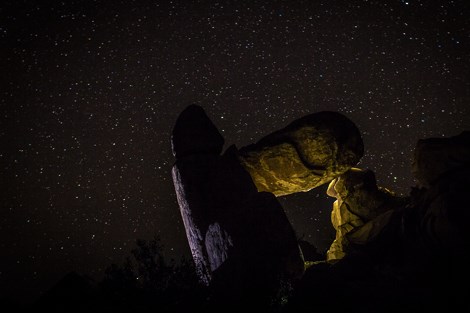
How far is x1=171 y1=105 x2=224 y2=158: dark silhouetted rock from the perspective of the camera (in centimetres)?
1280

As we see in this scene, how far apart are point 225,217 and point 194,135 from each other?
4352 mm

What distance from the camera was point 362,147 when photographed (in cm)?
1348

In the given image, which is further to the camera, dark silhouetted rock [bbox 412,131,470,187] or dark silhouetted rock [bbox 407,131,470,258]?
dark silhouetted rock [bbox 412,131,470,187]

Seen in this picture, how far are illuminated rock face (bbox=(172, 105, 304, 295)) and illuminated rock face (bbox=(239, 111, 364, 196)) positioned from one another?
4.15ft

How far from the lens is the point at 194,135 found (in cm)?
1298

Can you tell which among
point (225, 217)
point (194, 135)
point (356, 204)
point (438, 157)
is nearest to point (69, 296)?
point (225, 217)

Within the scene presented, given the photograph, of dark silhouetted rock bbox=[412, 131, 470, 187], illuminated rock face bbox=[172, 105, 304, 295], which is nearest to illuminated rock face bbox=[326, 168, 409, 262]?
dark silhouetted rock bbox=[412, 131, 470, 187]

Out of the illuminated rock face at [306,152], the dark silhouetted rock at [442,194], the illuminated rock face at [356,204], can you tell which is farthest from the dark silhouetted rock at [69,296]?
the illuminated rock face at [356,204]

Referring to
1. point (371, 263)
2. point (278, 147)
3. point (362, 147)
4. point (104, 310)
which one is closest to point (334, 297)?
point (371, 263)

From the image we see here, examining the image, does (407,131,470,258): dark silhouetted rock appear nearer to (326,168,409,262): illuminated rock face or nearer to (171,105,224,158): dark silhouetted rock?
(326,168,409,262): illuminated rock face

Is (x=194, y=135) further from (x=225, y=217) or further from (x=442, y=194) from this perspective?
(x=442, y=194)

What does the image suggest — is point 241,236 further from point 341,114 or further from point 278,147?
point 341,114

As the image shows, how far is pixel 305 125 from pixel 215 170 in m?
4.58

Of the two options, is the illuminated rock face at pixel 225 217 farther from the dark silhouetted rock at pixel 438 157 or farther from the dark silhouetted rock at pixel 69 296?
the dark silhouetted rock at pixel 438 157
